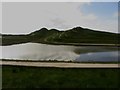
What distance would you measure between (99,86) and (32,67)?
24.5 feet

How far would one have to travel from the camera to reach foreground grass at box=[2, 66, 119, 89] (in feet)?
63.7

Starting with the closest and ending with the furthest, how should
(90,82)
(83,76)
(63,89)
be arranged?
1. (63,89)
2. (90,82)
3. (83,76)

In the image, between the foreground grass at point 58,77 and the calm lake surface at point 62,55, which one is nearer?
the foreground grass at point 58,77

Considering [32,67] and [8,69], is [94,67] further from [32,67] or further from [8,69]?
[8,69]

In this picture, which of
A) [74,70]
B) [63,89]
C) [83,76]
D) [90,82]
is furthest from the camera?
[74,70]

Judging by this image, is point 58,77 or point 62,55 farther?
point 62,55

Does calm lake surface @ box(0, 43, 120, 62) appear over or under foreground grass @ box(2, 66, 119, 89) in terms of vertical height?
under

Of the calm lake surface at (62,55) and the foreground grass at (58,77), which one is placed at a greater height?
the foreground grass at (58,77)

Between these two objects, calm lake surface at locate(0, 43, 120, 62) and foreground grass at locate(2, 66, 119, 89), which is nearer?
foreground grass at locate(2, 66, 119, 89)

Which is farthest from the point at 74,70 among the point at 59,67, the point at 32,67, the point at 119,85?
the point at 119,85

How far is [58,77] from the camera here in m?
21.4

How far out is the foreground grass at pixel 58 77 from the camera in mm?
19405

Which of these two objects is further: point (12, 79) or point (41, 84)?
point (12, 79)

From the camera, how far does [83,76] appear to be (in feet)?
71.5
